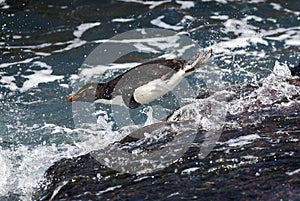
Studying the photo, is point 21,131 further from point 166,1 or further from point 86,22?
point 166,1

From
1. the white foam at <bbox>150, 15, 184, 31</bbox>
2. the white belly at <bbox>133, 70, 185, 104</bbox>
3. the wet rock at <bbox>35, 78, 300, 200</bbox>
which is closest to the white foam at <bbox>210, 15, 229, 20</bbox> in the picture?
the white foam at <bbox>150, 15, 184, 31</bbox>

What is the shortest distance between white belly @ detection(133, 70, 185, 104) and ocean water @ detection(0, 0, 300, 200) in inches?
17.5

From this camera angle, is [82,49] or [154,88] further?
[82,49]

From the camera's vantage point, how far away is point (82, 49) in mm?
8766

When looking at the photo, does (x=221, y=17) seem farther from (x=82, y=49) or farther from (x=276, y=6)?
(x=82, y=49)

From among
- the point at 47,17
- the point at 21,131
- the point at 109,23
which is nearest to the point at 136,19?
the point at 109,23

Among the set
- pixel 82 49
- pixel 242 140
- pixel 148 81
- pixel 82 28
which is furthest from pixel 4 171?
pixel 82 28

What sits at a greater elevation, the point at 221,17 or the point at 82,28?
the point at 221,17

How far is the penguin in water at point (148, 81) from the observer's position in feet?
18.1

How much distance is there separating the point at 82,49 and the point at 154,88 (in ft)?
11.4

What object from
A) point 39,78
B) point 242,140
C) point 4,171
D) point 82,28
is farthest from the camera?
point 82,28

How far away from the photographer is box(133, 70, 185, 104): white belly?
550 centimetres

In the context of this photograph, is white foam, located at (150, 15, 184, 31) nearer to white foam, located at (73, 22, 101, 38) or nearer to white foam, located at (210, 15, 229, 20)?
white foam, located at (210, 15, 229, 20)

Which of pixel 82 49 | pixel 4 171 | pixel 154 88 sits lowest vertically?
pixel 82 49
